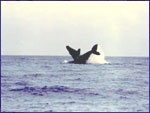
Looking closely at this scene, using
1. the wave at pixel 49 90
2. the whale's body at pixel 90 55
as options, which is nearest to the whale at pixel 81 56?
the whale's body at pixel 90 55

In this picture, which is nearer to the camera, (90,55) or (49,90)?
(49,90)

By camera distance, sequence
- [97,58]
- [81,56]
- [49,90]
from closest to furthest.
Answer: [49,90], [81,56], [97,58]

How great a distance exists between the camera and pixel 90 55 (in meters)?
76.8

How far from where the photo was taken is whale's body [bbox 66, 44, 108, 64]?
74.1m

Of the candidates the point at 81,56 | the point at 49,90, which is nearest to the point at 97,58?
the point at 81,56

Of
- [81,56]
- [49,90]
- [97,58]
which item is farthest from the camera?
[97,58]

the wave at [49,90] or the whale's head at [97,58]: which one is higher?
the wave at [49,90]

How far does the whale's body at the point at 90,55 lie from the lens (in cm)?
7406

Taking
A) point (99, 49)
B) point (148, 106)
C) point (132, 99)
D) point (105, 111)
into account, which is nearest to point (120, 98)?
point (132, 99)

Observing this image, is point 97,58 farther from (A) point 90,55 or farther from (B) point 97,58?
(A) point 90,55

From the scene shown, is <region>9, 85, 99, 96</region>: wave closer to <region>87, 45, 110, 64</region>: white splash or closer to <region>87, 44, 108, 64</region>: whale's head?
<region>87, 44, 108, 64</region>: whale's head

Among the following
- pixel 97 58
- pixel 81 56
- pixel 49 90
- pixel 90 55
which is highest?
pixel 49 90

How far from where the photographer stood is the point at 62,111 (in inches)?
860

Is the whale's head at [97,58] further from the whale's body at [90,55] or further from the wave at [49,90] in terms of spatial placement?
the wave at [49,90]
